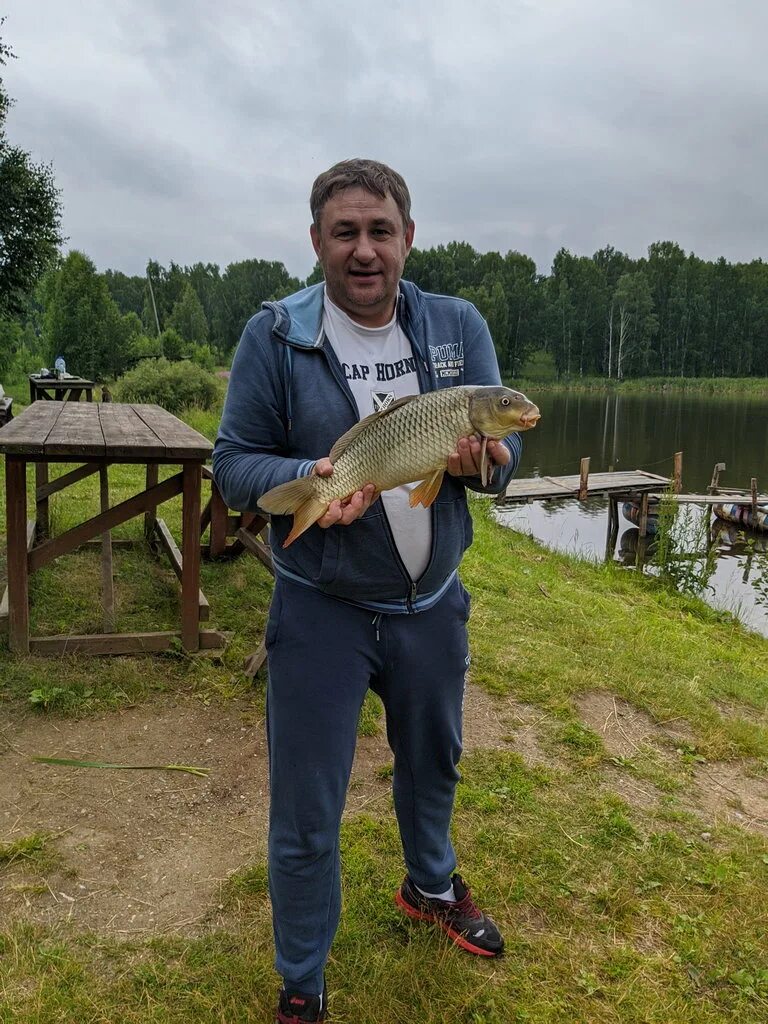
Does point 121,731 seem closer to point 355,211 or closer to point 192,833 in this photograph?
point 192,833

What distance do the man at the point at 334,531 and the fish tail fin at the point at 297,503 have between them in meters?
0.06

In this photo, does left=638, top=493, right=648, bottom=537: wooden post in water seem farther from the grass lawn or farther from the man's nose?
the man's nose

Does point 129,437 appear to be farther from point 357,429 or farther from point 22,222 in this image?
point 22,222

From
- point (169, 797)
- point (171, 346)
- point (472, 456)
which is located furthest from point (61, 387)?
point (171, 346)

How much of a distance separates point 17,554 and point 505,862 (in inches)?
122

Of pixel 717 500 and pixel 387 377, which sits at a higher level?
pixel 387 377

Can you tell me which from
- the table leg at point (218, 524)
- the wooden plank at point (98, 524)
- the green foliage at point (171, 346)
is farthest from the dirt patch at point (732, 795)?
the green foliage at point (171, 346)

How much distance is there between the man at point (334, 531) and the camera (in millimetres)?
1965

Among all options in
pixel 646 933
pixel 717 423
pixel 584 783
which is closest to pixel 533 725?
pixel 584 783

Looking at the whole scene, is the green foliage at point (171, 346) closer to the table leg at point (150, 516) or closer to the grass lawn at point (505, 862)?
the table leg at point (150, 516)

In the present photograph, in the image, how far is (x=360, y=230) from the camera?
6.33 ft

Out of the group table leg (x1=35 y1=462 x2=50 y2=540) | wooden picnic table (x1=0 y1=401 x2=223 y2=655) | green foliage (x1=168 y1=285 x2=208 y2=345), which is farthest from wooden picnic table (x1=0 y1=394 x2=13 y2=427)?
green foliage (x1=168 y1=285 x2=208 y2=345)

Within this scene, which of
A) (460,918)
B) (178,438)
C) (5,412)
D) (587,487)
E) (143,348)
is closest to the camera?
(460,918)

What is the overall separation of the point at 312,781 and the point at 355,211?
4.87 feet
